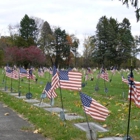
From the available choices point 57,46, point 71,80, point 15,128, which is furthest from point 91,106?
point 57,46

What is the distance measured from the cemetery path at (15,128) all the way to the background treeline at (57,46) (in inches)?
1465

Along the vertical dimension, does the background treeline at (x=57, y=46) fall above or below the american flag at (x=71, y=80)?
above

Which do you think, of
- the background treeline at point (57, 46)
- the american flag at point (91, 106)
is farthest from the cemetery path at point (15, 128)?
the background treeline at point (57, 46)

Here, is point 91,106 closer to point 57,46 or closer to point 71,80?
point 71,80

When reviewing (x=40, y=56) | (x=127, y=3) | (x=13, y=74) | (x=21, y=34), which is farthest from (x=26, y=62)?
(x=127, y=3)

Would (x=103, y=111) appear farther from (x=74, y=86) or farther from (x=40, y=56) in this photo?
(x=40, y=56)

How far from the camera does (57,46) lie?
260 ft

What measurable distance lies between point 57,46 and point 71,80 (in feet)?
234

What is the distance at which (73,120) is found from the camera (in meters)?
8.68

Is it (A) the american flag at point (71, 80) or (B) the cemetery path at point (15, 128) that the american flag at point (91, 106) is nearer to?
(B) the cemetery path at point (15, 128)

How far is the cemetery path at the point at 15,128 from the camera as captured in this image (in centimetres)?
711

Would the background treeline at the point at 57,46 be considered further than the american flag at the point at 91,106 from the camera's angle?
Yes

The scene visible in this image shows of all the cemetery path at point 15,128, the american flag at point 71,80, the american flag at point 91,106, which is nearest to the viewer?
the american flag at point 91,106

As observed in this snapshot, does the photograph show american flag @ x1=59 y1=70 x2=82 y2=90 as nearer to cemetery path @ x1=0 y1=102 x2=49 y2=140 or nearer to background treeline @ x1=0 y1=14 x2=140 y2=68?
cemetery path @ x1=0 y1=102 x2=49 y2=140
